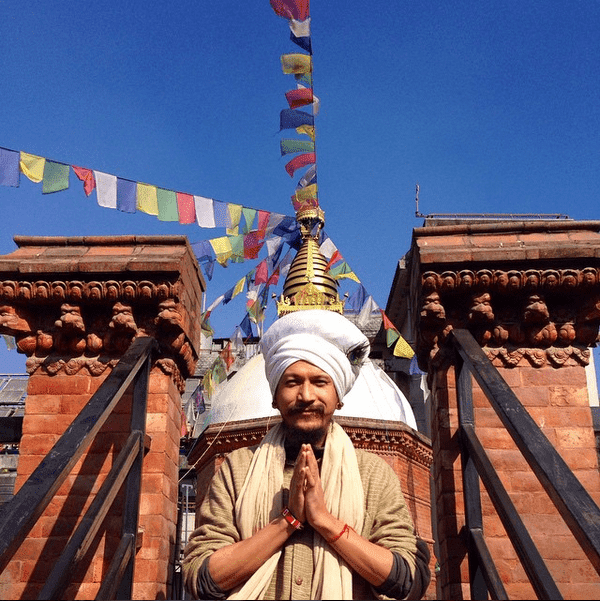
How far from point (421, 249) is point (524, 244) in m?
0.72

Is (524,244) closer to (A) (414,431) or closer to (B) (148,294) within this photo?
(B) (148,294)

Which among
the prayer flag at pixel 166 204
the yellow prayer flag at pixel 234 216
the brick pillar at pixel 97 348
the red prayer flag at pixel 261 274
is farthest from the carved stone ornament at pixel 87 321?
Answer: the red prayer flag at pixel 261 274

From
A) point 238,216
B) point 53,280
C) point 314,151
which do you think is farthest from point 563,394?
point 314,151

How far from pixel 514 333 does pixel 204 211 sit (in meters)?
5.48

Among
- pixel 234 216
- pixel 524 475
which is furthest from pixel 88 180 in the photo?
pixel 524 475

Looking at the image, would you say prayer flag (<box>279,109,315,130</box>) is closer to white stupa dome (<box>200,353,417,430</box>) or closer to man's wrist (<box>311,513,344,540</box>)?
white stupa dome (<box>200,353,417,430</box>)

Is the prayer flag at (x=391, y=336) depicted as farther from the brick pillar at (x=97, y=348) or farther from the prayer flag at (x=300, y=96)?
the brick pillar at (x=97, y=348)

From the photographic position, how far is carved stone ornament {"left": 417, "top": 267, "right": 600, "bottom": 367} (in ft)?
16.1

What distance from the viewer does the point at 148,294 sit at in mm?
5020

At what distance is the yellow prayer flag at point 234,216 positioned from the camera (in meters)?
10.2

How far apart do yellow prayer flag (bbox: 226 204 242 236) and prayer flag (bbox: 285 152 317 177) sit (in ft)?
5.02

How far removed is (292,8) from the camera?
1037cm

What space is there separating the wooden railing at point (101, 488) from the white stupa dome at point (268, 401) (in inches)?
382

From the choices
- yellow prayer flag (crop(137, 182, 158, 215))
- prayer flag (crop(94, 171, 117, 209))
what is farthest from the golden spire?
prayer flag (crop(94, 171, 117, 209))
